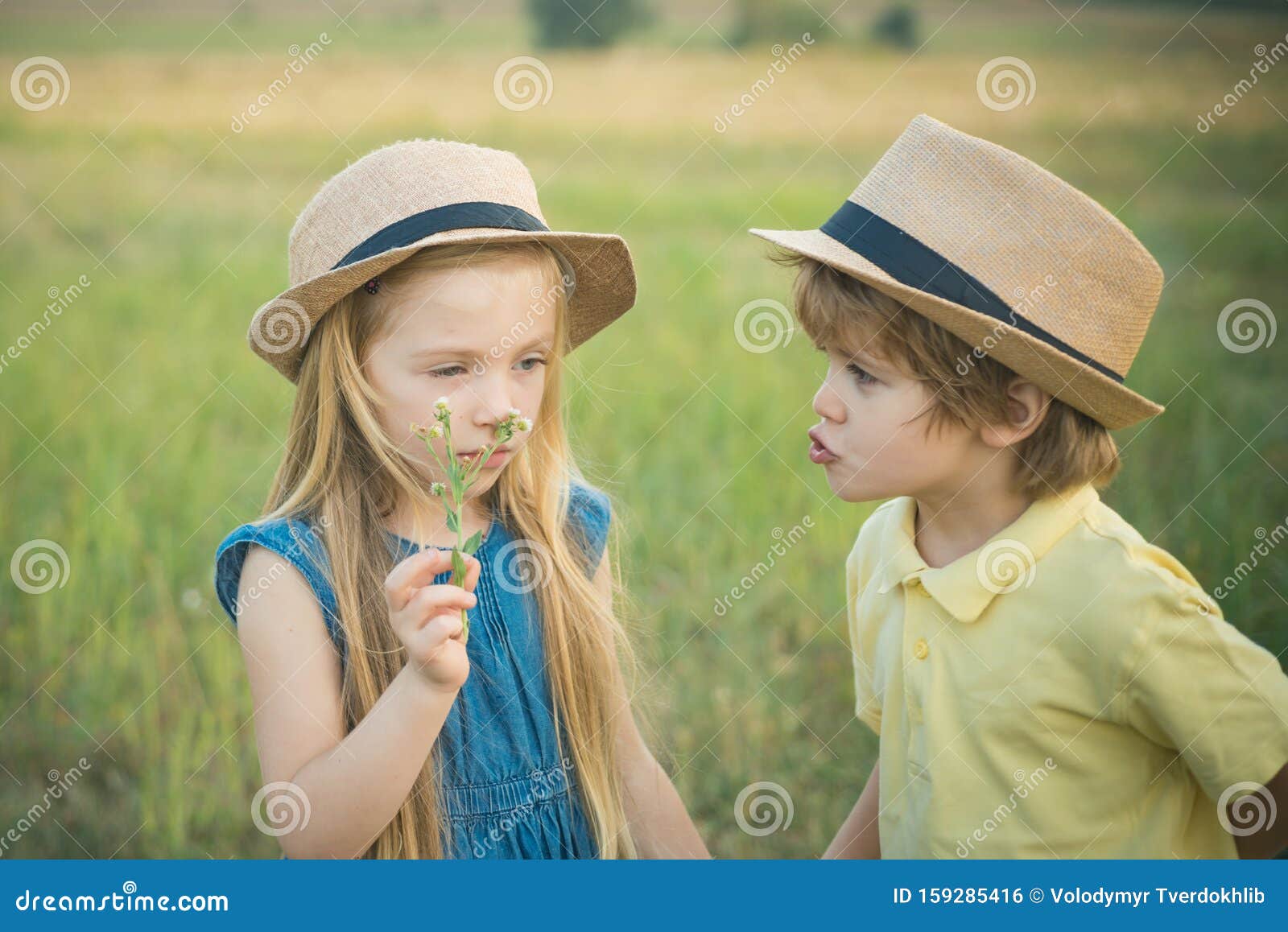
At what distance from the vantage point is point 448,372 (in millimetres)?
1930

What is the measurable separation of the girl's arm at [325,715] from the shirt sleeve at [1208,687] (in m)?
0.99

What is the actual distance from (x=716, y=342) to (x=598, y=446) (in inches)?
39.7

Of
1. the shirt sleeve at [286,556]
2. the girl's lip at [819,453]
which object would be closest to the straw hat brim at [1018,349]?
the girl's lip at [819,453]

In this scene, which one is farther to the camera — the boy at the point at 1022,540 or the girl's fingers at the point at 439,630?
the boy at the point at 1022,540

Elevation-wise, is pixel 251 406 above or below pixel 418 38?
below

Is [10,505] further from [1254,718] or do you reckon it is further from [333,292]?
[1254,718]

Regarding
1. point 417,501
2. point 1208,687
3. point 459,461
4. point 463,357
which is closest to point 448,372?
point 463,357

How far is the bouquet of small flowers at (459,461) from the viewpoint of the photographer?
1.69 metres

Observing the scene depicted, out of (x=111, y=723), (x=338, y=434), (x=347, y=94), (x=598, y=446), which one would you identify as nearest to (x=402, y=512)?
(x=338, y=434)

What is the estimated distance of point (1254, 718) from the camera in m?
1.79

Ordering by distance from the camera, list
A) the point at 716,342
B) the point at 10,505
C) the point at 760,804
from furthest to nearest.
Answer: the point at 716,342 < the point at 10,505 < the point at 760,804

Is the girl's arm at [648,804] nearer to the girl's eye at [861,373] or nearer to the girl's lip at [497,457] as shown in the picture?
the girl's lip at [497,457]

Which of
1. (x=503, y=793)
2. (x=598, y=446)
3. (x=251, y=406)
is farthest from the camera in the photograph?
(x=251, y=406)

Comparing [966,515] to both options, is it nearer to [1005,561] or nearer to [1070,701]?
[1005,561]
